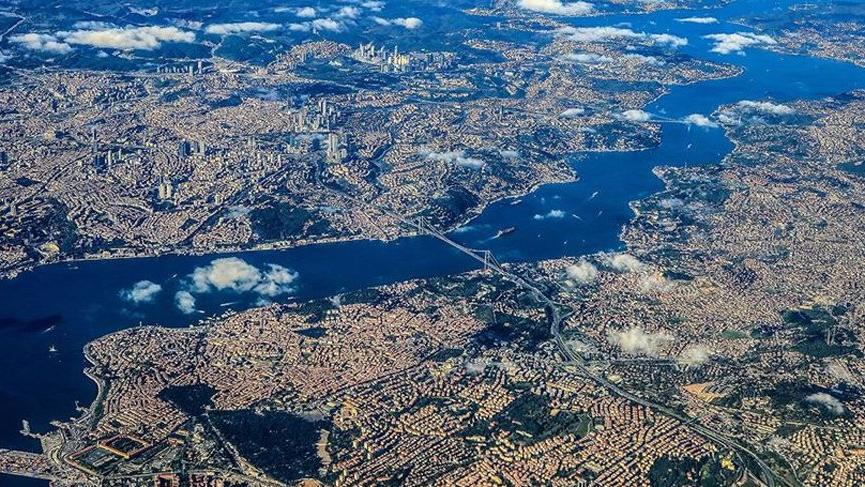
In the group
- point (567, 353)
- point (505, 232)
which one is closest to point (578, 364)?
point (567, 353)

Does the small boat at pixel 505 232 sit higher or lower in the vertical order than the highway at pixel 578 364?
lower

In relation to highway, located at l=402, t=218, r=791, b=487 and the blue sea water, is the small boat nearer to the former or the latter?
the blue sea water

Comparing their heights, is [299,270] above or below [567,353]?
below

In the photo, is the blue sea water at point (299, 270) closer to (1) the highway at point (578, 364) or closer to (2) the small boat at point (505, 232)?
(2) the small boat at point (505, 232)

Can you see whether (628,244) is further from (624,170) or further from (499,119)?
(499,119)

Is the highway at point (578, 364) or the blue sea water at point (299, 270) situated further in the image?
the blue sea water at point (299, 270)

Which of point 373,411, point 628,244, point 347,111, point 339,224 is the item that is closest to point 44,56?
point 347,111

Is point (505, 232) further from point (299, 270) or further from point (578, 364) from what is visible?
point (578, 364)

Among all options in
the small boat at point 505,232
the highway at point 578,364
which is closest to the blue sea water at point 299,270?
the small boat at point 505,232
